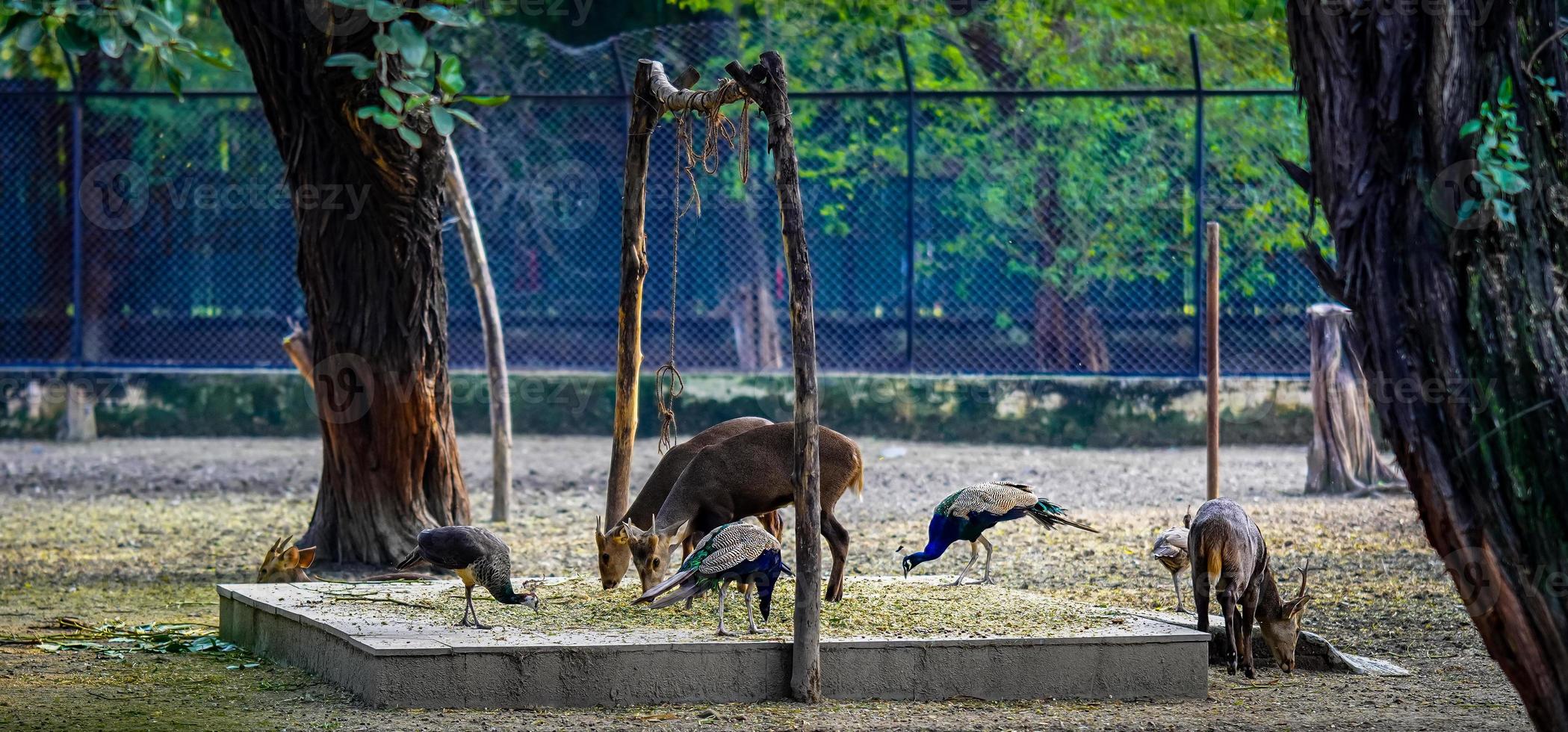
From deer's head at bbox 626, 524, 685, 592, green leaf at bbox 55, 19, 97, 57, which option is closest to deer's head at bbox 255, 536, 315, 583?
→ deer's head at bbox 626, 524, 685, 592

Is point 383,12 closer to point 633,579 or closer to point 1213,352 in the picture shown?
point 633,579

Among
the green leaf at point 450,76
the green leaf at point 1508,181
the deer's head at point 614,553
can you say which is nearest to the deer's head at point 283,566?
the deer's head at point 614,553

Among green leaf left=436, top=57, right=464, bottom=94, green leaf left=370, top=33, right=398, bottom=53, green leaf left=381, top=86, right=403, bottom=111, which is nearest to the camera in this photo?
green leaf left=370, top=33, right=398, bottom=53

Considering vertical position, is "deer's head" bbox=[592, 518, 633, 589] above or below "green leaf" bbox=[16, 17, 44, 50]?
below

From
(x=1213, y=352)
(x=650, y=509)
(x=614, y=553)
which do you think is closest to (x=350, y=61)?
(x=614, y=553)

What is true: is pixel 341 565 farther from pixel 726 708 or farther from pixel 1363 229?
pixel 1363 229

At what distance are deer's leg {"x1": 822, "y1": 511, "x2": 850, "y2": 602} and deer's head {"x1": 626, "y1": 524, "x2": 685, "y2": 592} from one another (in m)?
0.64

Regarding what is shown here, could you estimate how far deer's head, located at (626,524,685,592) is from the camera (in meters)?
6.61

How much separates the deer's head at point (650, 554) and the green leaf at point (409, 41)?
9.38 ft

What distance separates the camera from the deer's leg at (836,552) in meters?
6.74

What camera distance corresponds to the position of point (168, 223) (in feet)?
51.3

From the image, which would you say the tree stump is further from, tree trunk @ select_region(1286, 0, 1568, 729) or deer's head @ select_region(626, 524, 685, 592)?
tree trunk @ select_region(1286, 0, 1568, 729)

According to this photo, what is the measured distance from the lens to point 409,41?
4.10 metres

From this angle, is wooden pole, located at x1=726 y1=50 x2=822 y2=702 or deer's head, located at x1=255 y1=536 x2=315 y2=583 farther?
deer's head, located at x1=255 y1=536 x2=315 y2=583
